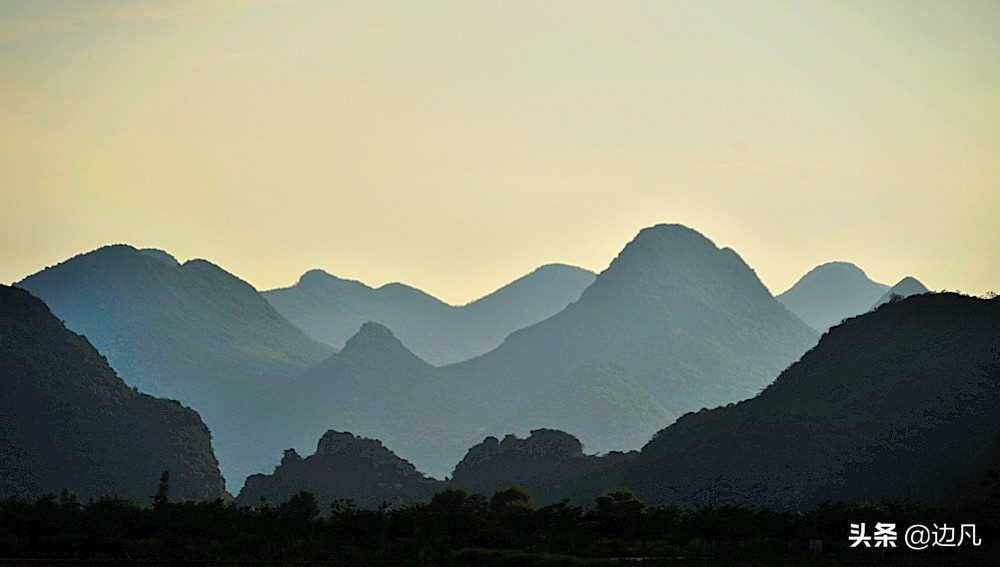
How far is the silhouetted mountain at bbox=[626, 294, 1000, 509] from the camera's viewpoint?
14450 cm

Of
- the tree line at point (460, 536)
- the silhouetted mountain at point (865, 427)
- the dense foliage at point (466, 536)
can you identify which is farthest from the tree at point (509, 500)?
the dense foliage at point (466, 536)

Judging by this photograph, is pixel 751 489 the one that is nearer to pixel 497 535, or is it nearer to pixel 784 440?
pixel 784 440

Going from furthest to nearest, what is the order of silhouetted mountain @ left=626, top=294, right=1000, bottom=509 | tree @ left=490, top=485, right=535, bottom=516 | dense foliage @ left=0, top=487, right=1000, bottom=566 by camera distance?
silhouetted mountain @ left=626, top=294, right=1000, bottom=509, tree @ left=490, top=485, right=535, bottom=516, dense foliage @ left=0, top=487, right=1000, bottom=566

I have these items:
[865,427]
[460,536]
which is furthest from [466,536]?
[865,427]

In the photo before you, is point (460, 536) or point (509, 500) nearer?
point (460, 536)

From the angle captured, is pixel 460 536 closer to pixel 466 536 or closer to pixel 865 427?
pixel 466 536

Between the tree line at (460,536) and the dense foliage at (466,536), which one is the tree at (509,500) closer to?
the tree line at (460,536)

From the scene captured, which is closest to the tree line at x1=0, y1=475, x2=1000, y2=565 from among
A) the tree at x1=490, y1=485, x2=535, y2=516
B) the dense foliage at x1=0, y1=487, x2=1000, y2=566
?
the dense foliage at x1=0, y1=487, x2=1000, y2=566

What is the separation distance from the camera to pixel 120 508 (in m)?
89.8

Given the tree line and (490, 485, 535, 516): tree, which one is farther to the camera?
(490, 485, 535, 516): tree

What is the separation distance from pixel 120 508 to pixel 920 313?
125420 mm

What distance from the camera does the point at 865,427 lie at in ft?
525

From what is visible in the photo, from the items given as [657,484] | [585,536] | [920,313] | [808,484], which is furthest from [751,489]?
[585,536]

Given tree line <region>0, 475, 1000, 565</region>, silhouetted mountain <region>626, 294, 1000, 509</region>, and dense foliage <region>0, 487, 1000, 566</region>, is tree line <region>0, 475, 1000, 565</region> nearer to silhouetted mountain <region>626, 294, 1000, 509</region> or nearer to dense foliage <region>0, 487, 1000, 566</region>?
dense foliage <region>0, 487, 1000, 566</region>
